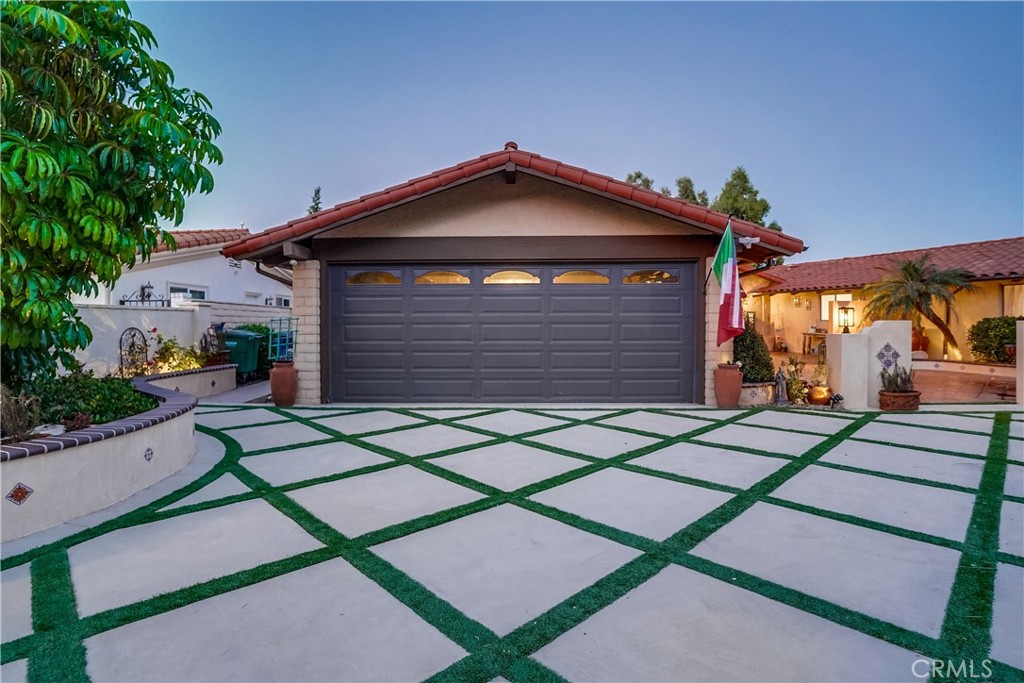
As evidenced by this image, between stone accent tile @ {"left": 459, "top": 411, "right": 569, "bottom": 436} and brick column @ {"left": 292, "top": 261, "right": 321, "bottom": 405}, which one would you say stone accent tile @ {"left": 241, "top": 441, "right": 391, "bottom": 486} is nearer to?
stone accent tile @ {"left": 459, "top": 411, "right": 569, "bottom": 436}

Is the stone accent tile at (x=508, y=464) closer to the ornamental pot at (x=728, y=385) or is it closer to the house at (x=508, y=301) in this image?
the house at (x=508, y=301)

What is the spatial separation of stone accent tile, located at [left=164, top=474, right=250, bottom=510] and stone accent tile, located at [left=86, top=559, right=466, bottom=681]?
1596 millimetres

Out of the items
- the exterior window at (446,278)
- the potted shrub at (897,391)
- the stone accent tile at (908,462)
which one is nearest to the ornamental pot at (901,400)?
the potted shrub at (897,391)

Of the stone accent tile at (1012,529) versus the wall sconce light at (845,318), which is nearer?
the stone accent tile at (1012,529)

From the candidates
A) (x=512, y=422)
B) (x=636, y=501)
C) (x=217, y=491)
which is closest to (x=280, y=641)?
(x=217, y=491)

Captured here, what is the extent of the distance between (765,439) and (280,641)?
521 centimetres

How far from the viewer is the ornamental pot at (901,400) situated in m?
6.97

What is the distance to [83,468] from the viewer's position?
3188 millimetres

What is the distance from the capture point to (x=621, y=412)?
6.91m

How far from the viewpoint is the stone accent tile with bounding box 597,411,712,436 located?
227 inches

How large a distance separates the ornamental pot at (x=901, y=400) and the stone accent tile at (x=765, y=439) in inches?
109

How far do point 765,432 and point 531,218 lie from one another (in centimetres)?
471

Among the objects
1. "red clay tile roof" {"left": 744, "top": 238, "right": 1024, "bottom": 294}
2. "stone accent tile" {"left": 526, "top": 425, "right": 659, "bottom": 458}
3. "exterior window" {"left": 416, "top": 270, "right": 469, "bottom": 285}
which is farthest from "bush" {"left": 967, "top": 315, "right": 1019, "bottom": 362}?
"exterior window" {"left": 416, "top": 270, "right": 469, "bottom": 285}

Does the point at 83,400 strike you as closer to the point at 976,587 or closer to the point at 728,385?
the point at 976,587
